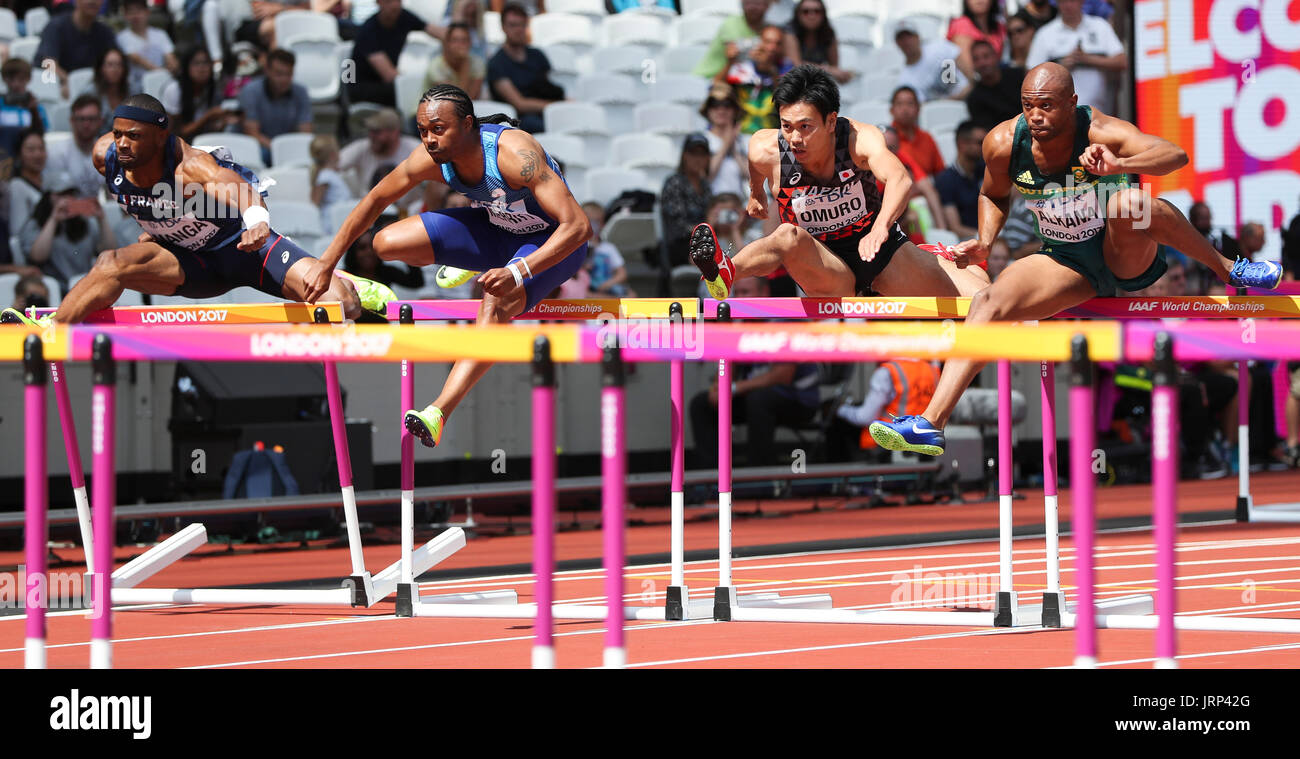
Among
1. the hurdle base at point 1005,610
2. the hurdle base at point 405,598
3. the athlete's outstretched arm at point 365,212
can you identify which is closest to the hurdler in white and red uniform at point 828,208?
the athlete's outstretched arm at point 365,212

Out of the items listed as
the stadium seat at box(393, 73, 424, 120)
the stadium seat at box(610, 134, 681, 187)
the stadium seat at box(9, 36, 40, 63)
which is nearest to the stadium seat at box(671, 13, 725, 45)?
the stadium seat at box(610, 134, 681, 187)

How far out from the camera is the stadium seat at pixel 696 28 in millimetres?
17766

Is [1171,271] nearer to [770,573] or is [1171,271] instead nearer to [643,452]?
[643,452]

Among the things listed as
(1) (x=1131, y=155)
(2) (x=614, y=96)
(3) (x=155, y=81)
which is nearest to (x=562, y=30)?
(2) (x=614, y=96)

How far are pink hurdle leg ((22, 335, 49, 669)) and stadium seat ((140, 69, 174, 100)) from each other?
35.2 feet

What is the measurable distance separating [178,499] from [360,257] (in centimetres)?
229

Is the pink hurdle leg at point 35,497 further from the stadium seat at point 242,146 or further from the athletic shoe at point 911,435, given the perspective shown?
the stadium seat at point 242,146

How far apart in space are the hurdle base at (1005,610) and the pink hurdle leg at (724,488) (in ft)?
3.77

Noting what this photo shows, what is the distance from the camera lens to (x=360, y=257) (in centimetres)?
1202

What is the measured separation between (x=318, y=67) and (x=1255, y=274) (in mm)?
10960

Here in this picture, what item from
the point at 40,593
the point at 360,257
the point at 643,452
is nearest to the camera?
the point at 40,593

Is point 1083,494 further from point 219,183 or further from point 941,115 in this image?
point 941,115

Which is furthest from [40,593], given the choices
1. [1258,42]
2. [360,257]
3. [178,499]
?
[1258,42]

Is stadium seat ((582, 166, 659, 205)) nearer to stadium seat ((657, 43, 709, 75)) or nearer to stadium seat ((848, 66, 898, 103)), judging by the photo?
stadium seat ((657, 43, 709, 75))
